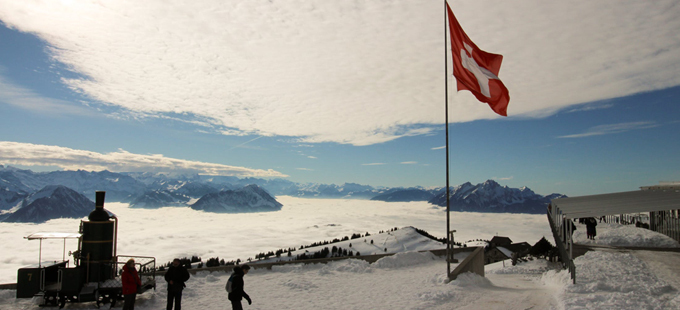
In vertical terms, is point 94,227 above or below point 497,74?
below

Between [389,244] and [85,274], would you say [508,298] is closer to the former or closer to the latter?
[85,274]

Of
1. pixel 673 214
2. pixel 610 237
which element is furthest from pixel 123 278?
pixel 673 214

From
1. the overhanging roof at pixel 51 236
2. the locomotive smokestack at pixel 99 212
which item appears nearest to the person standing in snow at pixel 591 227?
the locomotive smokestack at pixel 99 212

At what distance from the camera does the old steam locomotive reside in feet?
39.8

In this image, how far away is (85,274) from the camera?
12.6 meters

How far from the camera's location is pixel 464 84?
14719mm

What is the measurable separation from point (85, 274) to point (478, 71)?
16.3m

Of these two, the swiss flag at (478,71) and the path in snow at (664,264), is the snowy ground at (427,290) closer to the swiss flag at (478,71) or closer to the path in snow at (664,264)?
the path in snow at (664,264)

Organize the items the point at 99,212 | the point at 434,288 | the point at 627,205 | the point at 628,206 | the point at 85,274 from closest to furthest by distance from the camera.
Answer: the point at 85,274, the point at 99,212, the point at 434,288, the point at 628,206, the point at 627,205

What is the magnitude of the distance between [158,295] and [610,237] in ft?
85.3

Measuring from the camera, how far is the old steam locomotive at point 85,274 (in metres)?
12.1

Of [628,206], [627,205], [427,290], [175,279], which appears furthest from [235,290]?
[627,205]

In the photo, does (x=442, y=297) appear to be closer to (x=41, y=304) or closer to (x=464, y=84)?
(x=464, y=84)

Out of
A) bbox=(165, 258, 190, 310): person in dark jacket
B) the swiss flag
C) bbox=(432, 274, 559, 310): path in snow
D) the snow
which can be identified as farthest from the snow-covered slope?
bbox=(165, 258, 190, 310): person in dark jacket
